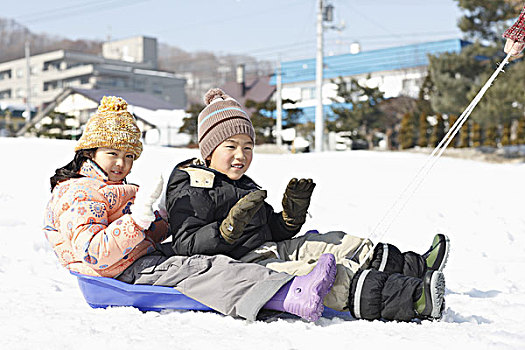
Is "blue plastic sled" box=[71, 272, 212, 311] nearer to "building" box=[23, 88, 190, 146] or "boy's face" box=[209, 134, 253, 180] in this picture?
"boy's face" box=[209, 134, 253, 180]

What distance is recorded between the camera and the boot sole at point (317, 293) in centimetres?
212

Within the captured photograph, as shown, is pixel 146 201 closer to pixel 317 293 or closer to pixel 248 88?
pixel 317 293

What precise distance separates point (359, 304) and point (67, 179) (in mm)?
1455

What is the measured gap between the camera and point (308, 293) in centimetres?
215

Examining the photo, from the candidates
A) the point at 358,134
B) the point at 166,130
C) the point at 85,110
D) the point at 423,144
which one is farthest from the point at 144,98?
the point at 423,144

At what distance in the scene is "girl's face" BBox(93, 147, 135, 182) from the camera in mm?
2652

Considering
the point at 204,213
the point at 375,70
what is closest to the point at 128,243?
the point at 204,213

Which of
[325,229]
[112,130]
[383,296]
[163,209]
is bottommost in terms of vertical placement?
[325,229]

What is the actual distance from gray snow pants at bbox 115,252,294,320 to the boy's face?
1.47 feet

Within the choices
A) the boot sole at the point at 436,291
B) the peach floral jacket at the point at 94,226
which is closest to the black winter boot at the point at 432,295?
the boot sole at the point at 436,291

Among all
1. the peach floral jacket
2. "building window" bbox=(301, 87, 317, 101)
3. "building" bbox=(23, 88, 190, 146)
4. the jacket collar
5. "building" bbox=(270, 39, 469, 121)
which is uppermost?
"building" bbox=(270, 39, 469, 121)

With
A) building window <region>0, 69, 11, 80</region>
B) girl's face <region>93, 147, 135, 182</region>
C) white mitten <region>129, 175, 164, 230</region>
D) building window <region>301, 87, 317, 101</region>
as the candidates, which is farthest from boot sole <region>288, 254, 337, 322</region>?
building window <region>0, 69, 11, 80</region>

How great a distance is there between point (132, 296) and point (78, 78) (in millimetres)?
46746

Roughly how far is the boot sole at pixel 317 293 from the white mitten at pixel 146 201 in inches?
26.6
